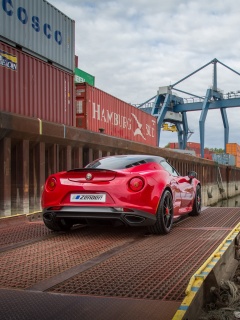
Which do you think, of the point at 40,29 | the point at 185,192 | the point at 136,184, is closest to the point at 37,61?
the point at 40,29

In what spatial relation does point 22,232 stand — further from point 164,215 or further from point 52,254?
point 164,215

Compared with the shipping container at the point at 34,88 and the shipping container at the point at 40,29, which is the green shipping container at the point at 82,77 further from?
the shipping container at the point at 34,88

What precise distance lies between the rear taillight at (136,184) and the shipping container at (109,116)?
8885 millimetres

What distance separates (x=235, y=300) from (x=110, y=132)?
12845mm

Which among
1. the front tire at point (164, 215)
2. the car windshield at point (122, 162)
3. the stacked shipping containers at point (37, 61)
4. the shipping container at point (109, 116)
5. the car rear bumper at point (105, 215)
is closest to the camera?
the car rear bumper at point (105, 215)

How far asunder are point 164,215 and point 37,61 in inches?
286

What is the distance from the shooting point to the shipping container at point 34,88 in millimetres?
9258

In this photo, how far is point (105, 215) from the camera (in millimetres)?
4504

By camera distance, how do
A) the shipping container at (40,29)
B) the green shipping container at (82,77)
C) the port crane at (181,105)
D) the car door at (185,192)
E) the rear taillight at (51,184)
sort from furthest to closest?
1. the port crane at (181,105)
2. the green shipping container at (82,77)
3. the shipping container at (40,29)
4. the car door at (185,192)
5. the rear taillight at (51,184)

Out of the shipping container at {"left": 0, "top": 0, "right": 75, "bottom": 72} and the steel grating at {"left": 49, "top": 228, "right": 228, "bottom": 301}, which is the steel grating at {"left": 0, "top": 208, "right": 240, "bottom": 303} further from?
the shipping container at {"left": 0, "top": 0, "right": 75, "bottom": 72}

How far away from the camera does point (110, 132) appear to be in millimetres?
15234

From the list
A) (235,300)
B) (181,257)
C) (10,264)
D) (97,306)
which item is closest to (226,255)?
(181,257)

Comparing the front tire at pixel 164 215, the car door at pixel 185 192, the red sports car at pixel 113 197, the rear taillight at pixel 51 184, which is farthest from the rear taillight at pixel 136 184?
the car door at pixel 185 192

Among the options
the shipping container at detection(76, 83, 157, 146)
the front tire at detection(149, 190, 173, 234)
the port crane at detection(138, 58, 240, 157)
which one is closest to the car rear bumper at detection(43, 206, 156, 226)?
the front tire at detection(149, 190, 173, 234)
